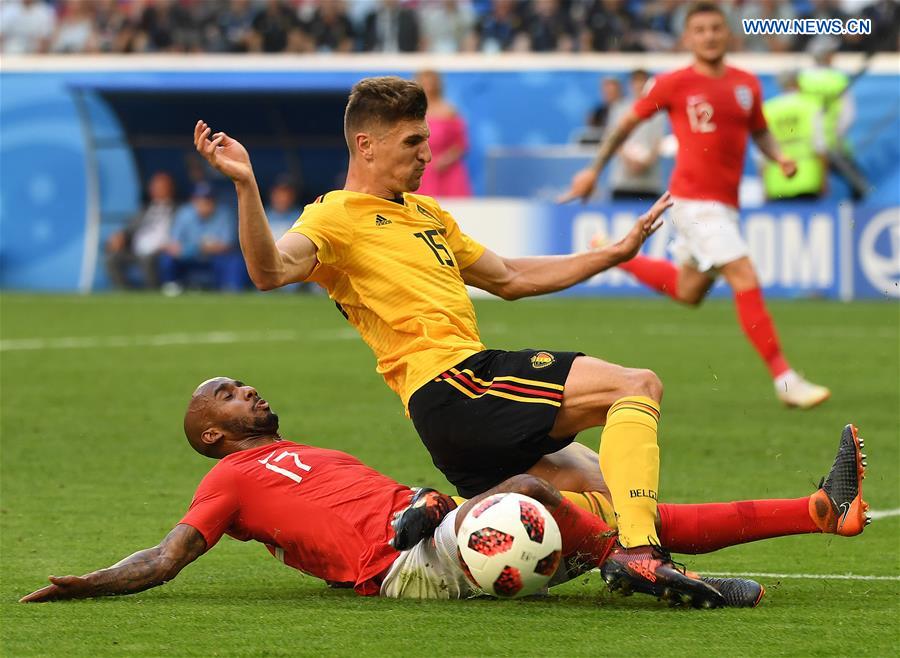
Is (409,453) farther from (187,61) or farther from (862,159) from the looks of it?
(187,61)

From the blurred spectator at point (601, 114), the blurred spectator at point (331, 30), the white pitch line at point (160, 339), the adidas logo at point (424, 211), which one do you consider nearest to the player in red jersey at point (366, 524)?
the adidas logo at point (424, 211)

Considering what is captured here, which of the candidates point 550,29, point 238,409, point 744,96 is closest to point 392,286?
point 238,409

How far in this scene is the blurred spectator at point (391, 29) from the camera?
23.8 meters

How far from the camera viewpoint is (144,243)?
941 inches

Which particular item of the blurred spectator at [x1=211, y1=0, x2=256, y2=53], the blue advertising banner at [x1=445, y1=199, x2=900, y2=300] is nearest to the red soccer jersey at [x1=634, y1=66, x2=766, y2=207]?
the blue advertising banner at [x1=445, y1=199, x2=900, y2=300]

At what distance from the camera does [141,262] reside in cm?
2386

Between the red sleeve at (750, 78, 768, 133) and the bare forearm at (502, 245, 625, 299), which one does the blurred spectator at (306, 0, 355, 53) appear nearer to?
the red sleeve at (750, 78, 768, 133)

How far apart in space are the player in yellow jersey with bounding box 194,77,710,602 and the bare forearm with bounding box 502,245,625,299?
26 cm

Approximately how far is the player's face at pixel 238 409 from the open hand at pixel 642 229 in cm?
139

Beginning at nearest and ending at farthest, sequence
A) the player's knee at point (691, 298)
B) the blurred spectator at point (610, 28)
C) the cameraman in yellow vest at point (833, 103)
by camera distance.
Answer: the player's knee at point (691, 298) < the cameraman in yellow vest at point (833, 103) < the blurred spectator at point (610, 28)

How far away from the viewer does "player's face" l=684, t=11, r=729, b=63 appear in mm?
10648

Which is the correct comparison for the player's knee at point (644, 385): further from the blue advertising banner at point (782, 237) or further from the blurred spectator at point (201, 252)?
the blurred spectator at point (201, 252)

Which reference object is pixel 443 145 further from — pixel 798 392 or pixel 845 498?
pixel 845 498

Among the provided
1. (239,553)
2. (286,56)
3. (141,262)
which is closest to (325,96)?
(286,56)
